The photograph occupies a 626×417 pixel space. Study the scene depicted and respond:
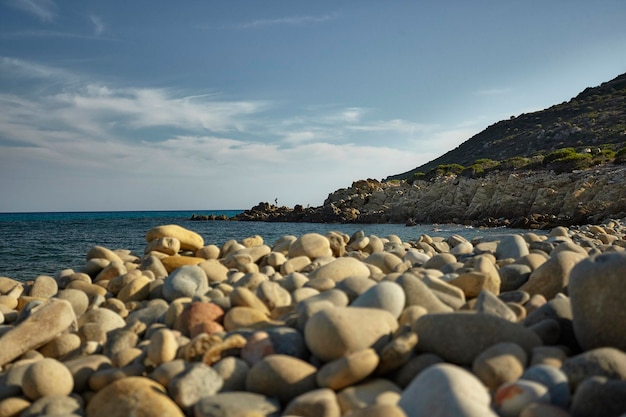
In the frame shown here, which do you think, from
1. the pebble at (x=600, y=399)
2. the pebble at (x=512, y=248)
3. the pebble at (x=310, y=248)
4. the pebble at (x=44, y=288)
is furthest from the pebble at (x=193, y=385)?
the pebble at (x=512, y=248)

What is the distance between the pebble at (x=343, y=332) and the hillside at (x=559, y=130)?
165 feet

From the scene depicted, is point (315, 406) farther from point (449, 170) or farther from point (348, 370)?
point (449, 170)

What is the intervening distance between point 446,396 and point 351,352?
847mm

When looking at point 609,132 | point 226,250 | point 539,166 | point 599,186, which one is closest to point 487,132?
point 609,132

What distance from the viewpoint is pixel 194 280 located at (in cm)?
548

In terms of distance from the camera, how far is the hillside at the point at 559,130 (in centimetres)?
5588

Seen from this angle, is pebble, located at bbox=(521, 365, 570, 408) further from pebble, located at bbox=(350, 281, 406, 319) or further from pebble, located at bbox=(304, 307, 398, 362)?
pebble, located at bbox=(350, 281, 406, 319)

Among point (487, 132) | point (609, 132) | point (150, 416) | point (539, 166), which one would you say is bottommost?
point (150, 416)

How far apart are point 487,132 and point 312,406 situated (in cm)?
9310

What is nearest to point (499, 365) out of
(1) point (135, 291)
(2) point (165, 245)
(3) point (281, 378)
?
(3) point (281, 378)

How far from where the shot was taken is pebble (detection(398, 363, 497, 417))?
88.2 inches

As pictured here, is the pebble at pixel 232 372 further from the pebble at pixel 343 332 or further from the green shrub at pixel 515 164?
the green shrub at pixel 515 164

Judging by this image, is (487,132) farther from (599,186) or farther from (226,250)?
(226,250)

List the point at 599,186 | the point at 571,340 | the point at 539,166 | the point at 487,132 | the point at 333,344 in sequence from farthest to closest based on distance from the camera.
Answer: the point at 487,132 → the point at 539,166 → the point at 599,186 → the point at 571,340 → the point at 333,344
